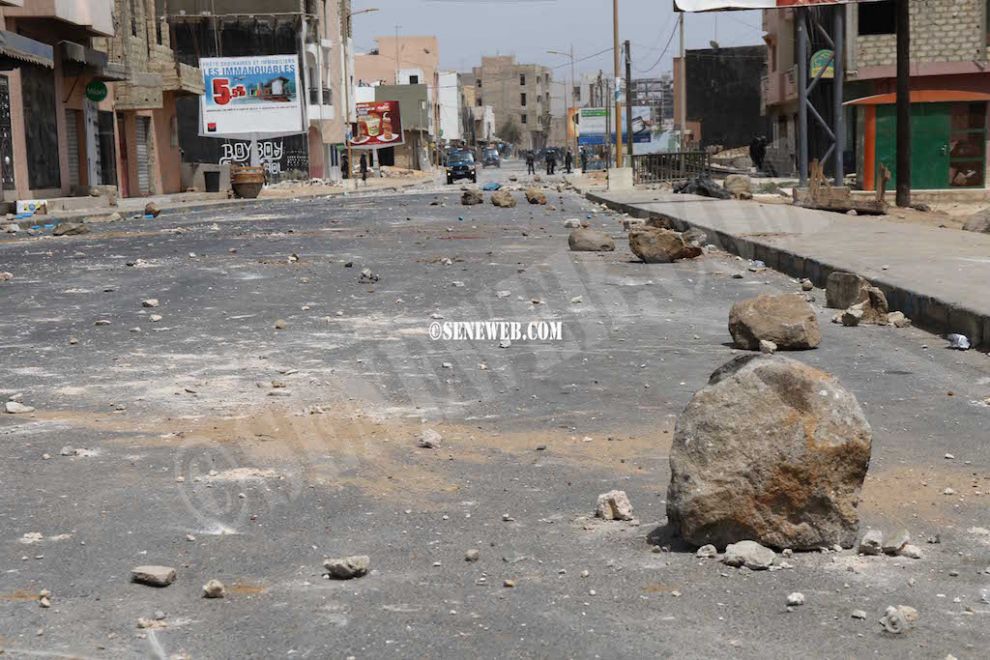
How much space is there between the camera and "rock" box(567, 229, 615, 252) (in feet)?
49.6

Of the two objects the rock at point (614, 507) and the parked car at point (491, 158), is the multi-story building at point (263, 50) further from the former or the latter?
the rock at point (614, 507)

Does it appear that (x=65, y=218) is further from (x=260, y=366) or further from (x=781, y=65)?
(x=781, y=65)

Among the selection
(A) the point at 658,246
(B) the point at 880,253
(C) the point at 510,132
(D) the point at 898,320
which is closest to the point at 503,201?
(A) the point at 658,246

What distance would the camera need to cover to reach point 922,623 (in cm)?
323

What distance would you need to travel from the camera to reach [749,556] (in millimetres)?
3678

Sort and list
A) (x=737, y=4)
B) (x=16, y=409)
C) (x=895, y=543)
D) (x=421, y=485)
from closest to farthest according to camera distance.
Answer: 1. (x=895, y=543)
2. (x=421, y=485)
3. (x=16, y=409)
4. (x=737, y=4)

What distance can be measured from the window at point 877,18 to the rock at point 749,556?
38.1 meters

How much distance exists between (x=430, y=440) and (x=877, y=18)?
37.5 metres

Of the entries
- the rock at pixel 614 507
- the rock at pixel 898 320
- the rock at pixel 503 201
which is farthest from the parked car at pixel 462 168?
the rock at pixel 614 507

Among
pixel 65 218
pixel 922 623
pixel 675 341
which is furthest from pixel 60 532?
pixel 65 218

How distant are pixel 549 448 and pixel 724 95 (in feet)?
242

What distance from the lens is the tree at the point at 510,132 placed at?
192m

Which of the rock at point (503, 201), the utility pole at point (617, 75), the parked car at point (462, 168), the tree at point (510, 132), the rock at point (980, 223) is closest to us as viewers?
the rock at point (980, 223)

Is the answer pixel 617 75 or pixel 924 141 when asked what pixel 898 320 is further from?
pixel 617 75
